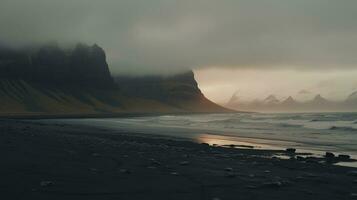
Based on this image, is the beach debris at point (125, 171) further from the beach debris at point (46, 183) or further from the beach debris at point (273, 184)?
the beach debris at point (273, 184)

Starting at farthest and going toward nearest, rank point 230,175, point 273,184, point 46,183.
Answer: point 230,175 → point 273,184 → point 46,183

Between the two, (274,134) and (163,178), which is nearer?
(163,178)

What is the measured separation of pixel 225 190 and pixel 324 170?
26.4 feet

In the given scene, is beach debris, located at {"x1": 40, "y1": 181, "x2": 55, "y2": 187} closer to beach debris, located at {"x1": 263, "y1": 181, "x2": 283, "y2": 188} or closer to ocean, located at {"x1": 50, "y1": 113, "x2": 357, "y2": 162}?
beach debris, located at {"x1": 263, "y1": 181, "x2": 283, "y2": 188}

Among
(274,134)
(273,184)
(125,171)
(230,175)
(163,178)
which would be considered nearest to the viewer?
(273,184)

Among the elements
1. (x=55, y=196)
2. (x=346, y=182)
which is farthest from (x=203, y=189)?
(x=346, y=182)

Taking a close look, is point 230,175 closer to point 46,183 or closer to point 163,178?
point 163,178

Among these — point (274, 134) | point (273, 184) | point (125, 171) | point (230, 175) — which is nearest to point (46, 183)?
point (125, 171)

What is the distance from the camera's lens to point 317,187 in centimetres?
1538

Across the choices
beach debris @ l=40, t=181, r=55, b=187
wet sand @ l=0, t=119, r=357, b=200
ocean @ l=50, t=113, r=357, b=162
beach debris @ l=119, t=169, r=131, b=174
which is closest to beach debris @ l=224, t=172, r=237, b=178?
wet sand @ l=0, t=119, r=357, b=200

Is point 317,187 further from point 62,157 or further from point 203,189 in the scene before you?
point 62,157

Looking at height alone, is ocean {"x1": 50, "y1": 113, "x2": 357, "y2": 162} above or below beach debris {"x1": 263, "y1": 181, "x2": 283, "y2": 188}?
above

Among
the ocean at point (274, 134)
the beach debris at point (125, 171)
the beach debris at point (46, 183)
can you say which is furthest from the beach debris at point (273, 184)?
the ocean at point (274, 134)

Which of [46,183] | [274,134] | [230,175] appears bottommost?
[46,183]
